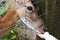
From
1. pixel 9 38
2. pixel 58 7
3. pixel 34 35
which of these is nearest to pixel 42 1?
pixel 58 7

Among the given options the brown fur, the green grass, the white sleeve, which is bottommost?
the white sleeve

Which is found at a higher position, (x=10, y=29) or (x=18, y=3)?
(x=18, y=3)

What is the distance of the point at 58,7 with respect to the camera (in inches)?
92.4

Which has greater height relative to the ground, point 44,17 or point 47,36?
point 44,17

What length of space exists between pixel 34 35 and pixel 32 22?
0.42 ft

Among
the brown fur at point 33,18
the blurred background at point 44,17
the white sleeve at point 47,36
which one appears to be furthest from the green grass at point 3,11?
the white sleeve at point 47,36

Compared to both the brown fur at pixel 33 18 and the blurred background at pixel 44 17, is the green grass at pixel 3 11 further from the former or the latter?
the brown fur at pixel 33 18

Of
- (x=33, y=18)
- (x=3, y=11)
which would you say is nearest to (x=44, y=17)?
(x=33, y=18)

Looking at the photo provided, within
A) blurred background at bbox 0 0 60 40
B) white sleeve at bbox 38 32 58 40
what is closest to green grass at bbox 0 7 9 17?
blurred background at bbox 0 0 60 40

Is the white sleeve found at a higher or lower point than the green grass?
lower

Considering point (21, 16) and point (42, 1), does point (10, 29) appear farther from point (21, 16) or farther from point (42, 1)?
point (42, 1)

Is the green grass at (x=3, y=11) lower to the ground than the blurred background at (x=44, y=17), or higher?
higher

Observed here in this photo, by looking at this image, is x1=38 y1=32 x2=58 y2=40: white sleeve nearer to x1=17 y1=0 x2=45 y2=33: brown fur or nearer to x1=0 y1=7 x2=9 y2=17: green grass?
x1=17 y1=0 x2=45 y2=33: brown fur

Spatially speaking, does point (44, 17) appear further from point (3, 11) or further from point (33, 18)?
point (3, 11)
